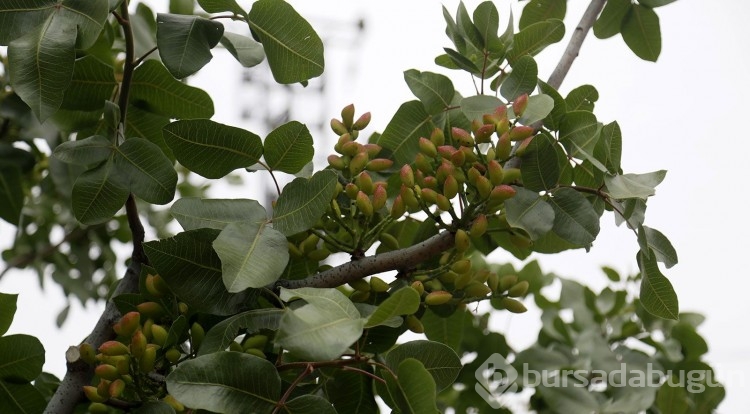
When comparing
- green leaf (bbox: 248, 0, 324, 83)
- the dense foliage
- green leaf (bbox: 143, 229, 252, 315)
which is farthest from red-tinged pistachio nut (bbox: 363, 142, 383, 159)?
green leaf (bbox: 143, 229, 252, 315)

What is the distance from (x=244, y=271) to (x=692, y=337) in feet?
Result: 3.09

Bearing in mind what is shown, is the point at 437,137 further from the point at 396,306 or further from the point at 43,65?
the point at 43,65

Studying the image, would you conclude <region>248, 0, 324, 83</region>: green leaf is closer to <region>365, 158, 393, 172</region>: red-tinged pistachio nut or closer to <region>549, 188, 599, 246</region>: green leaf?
<region>365, 158, 393, 172</region>: red-tinged pistachio nut

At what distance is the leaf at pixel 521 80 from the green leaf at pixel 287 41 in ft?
0.67

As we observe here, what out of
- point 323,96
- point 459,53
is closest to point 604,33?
point 459,53

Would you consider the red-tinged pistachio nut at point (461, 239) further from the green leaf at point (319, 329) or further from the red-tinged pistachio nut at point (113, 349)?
the red-tinged pistachio nut at point (113, 349)

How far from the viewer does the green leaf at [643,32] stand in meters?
1.08

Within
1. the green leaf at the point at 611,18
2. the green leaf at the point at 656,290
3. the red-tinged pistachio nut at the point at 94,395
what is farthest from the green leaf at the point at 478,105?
the red-tinged pistachio nut at the point at 94,395

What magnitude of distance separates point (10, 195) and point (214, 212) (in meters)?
0.52

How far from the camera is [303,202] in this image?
76 cm

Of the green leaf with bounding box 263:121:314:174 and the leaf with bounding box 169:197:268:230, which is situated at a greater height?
the green leaf with bounding box 263:121:314:174

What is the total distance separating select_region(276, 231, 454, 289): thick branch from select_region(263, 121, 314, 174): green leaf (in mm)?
110

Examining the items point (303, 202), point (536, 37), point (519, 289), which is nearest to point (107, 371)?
point (303, 202)

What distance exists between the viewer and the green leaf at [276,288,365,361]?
569mm
